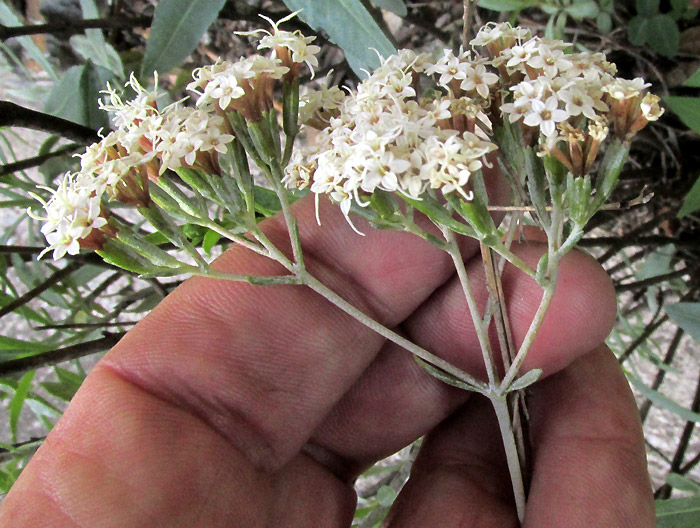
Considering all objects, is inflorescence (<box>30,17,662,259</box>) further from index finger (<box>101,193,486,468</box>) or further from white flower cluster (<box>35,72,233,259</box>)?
index finger (<box>101,193,486,468</box>)

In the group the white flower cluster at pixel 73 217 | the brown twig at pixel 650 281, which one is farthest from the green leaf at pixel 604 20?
the white flower cluster at pixel 73 217

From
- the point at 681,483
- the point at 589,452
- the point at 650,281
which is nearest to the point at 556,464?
the point at 589,452

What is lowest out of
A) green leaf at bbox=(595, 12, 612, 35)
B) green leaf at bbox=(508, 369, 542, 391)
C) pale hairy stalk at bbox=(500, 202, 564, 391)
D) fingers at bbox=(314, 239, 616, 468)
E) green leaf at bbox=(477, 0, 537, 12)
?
fingers at bbox=(314, 239, 616, 468)

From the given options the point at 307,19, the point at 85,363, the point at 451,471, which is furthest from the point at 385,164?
the point at 85,363

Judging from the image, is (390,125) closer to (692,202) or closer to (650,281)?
(692,202)

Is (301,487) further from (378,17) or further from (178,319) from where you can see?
(378,17)

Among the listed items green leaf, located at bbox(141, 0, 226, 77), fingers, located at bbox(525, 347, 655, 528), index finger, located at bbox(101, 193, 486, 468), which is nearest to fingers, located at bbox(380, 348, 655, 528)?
fingers, located at bbox(525, 347, 655, 528)
